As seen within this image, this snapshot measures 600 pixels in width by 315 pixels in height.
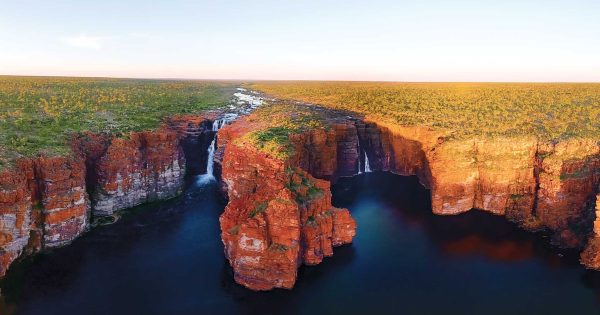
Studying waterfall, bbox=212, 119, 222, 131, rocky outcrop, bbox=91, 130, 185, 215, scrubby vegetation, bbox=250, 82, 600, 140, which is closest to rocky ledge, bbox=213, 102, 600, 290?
scrubby vegetation, bbox=250, 82, 600, 140

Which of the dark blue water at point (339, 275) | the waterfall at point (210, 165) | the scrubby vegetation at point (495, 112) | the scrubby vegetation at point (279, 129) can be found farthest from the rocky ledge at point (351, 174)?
the waterfall at point (210, 165)

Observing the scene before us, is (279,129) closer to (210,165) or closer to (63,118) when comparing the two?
(210,165)

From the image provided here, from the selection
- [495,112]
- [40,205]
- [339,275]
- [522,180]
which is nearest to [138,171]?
[40,205]

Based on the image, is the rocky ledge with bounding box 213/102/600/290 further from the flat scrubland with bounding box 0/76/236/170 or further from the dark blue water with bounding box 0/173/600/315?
the flat scrubland with bounding box 0/76/236/170

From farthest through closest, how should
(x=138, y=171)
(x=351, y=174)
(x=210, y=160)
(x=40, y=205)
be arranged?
(x=351, y=174), (x=210, y=160), (x=138, y=171), (x=40, y=205)

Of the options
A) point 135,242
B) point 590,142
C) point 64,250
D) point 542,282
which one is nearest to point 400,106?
point 590,142

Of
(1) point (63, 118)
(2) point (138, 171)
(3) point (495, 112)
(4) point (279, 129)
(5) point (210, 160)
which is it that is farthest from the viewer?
(3) point (495, 112)
